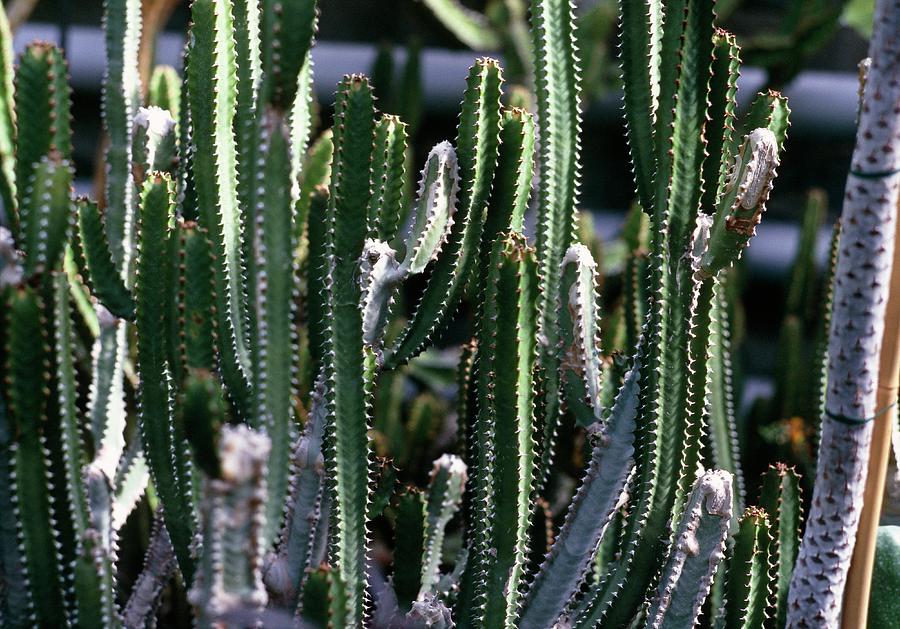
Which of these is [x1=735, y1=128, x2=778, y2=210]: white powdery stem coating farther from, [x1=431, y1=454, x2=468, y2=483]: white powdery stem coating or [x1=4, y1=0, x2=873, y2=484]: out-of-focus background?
[x1=4, y1=0, x2=873, y2=484]: out-of-focus background

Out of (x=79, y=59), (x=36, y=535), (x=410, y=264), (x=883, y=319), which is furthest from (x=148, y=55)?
(x=883, y=319)

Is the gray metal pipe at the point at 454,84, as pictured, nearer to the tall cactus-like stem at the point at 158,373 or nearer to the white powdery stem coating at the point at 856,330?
the tall cactus-like stem at the point at 158,373

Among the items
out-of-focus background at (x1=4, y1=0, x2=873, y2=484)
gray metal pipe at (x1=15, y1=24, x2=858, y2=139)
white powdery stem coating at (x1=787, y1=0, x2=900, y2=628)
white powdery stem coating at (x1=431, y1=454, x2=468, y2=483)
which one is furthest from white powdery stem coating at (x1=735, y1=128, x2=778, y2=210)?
gray metal pipe at (x1=15, y1=24, x2=858, y2=139)

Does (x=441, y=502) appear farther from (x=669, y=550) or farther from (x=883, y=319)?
(x=883, y=319)

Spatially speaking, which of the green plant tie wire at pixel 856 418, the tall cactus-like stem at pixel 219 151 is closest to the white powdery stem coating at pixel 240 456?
the tall cactus-like stem at pixel 219 151

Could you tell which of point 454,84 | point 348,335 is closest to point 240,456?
point 348,335

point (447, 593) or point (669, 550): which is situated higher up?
point (669, 550)

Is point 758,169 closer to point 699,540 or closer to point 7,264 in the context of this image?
point 699,540
